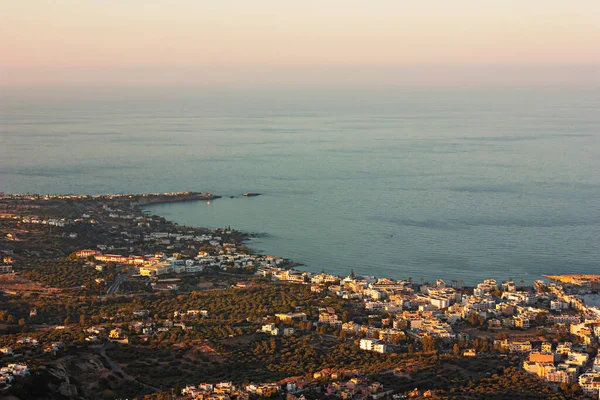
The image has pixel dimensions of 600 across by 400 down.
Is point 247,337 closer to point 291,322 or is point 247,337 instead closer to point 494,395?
point 291,322

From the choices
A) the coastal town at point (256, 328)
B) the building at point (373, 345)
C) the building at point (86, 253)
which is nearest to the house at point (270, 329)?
the coastal town at point (256, 328)

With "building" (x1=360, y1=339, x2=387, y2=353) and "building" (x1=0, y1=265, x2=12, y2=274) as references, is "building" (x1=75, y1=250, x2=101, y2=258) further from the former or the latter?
"building" (x1=360, y1=339, x2=387, y2=353)

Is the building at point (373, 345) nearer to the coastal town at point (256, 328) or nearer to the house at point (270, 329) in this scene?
the coastal town at point (256, 328)

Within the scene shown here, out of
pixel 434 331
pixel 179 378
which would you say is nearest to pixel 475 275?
pixel 434 331

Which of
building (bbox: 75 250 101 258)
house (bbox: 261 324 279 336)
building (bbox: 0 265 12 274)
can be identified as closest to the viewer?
house (bbox: 261 324 279 336)

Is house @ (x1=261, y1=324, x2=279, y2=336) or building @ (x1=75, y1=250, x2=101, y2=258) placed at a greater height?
house @ (x1=261, y1=324, x2=279, y2=336)

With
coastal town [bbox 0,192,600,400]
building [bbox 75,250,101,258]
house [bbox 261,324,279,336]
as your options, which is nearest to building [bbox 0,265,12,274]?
coastal town [bbox 0,192,600,400]

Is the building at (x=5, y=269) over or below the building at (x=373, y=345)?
below
